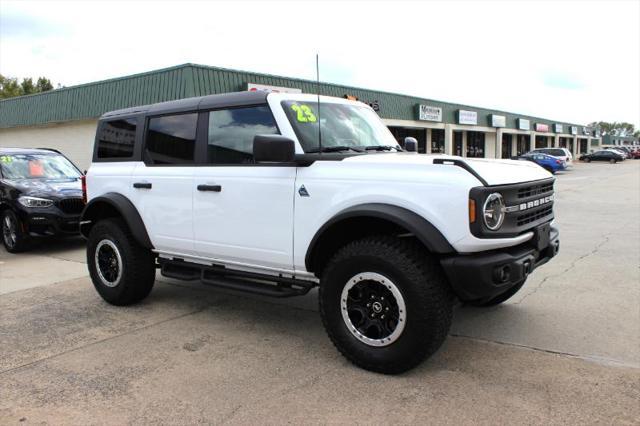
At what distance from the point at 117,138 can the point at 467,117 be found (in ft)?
122

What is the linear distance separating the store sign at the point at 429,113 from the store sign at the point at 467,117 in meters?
3.17

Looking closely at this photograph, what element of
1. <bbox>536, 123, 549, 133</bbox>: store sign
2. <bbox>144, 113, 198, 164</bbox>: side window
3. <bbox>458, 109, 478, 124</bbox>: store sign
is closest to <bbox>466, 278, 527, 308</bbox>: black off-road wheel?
<bbox>144, 113, 198, 164</bbox>: side window

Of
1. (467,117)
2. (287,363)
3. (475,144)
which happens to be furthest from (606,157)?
(287,363)

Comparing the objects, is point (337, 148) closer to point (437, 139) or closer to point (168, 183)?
point (168, 183)

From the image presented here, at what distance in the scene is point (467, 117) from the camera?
130ft

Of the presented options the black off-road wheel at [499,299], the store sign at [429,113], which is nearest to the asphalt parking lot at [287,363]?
the black off-road wheel at [499,299]

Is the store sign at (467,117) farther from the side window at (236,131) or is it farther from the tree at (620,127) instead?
the tree at (620,127)

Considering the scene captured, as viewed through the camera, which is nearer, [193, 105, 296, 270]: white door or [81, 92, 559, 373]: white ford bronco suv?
[81, 92, 559, 373]: white ford bronco suv

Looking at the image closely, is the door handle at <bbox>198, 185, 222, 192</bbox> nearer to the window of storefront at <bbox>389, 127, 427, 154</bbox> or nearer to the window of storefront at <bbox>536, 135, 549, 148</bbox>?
the window of storefront at <bbox>389, 127, 427, 154</bbox>

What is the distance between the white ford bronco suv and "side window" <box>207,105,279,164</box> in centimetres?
1

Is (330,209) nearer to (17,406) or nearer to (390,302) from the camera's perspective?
(390,302)

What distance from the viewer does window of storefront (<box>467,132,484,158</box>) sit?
4466 centimetres

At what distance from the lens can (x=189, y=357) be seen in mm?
4078

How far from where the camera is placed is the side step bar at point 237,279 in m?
4.19
